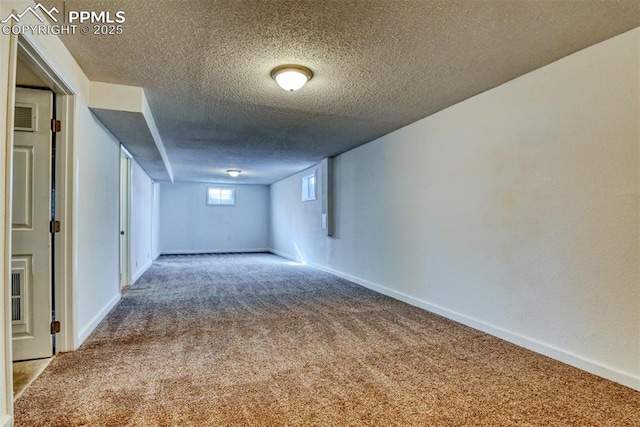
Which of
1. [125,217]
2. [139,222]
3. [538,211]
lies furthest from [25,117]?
[139,222]

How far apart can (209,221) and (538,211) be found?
976 cm

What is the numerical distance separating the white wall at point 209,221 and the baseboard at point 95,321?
6.55 meters

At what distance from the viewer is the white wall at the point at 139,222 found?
5.75m

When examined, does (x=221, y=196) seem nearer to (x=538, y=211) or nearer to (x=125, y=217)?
(x=125, y=217)

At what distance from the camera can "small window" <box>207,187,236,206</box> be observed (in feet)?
35.9

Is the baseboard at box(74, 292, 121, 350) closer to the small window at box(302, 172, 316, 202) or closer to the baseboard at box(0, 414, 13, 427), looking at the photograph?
the baseboard at box(0, 414, 13, 427)

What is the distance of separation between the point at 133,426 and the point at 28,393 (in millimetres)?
864

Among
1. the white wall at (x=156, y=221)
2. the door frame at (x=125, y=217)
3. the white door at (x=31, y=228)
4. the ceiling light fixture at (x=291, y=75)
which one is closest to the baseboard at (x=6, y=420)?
the white door at (x=31, y=228)

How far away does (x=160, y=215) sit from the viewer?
1044 centimetres

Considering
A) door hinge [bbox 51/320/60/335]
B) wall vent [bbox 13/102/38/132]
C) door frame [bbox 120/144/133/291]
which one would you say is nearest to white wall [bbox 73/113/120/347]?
door hinge [bbox 51/320/60/335]

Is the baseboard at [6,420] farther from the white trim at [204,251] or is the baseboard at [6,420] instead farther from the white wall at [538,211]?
the white trim at [204,251]

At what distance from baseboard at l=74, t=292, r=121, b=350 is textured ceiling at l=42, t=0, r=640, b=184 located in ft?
7.28

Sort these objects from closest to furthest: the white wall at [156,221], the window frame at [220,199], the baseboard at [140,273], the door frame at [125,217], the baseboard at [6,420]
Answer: the baseboard at [6,420] < the door frame at [125,217] < the baseboard at [140,273] < the white wall at [156,221] < the window frame at [220,199]

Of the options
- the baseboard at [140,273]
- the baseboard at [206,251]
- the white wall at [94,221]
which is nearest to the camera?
the white wall at [94,221]
